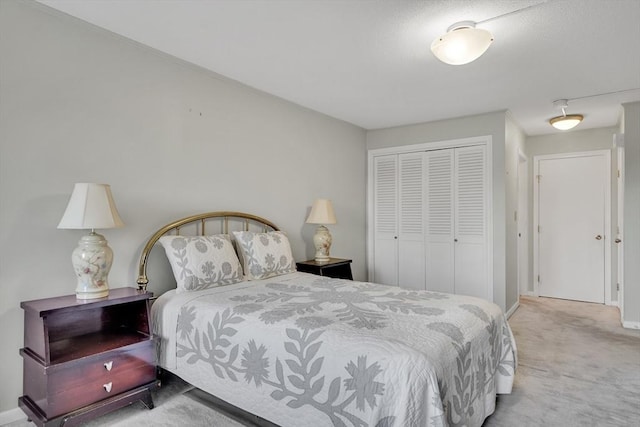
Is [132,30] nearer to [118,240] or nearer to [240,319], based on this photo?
[118,240]

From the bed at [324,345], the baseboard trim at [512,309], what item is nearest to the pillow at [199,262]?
the bed at [324,345]

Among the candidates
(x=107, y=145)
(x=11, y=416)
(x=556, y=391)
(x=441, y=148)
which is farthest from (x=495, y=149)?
(x=11, y=416)

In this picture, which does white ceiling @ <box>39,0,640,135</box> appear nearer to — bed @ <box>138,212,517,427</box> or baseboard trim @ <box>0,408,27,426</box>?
bed @ <box>138,212,517,427</box>

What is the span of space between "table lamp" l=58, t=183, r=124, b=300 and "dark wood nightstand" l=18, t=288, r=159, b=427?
0.09 meters

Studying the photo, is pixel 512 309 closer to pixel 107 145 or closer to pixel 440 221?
pixel 440 221

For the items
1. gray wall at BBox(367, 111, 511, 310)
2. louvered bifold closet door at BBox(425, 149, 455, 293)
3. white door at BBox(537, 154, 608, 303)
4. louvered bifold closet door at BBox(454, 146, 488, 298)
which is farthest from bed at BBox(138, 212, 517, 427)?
white door at BBox(537, 154, 608, 303)

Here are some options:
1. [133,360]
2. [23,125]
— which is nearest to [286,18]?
[23,125]

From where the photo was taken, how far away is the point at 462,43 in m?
2.24

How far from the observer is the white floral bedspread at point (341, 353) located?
1528 mm

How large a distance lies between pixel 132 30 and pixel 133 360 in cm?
216

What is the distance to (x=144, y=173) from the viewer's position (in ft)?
8.94

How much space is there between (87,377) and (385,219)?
3940 mm

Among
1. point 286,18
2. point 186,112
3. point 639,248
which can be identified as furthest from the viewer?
point 639,248

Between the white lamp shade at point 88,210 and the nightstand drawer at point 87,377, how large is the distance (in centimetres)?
74
